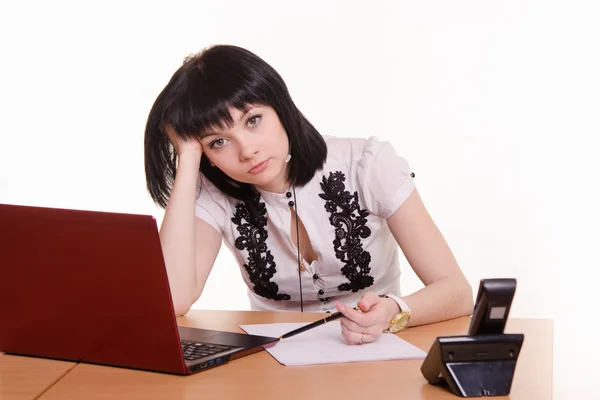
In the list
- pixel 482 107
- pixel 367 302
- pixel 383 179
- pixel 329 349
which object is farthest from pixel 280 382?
pixel 482 107

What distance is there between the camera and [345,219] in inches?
86.4

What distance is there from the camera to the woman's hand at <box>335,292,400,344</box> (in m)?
1.53

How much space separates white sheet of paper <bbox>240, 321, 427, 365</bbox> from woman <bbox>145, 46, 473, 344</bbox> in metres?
0.25

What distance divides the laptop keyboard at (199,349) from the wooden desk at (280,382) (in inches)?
1.7

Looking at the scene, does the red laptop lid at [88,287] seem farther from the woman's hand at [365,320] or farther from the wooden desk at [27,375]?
the woman's hand at [365,320]

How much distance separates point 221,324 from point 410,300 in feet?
1.33

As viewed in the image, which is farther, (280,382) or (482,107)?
(482,107)

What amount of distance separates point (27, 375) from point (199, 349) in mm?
292

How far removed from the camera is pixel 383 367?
1385 millimetres

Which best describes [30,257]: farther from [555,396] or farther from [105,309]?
[555,396]

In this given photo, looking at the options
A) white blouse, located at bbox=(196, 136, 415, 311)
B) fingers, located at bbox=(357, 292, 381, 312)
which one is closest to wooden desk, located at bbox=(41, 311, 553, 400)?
fingers, located at bbox=(357, 292, 381, 312)

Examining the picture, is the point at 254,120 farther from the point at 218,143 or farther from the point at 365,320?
the point at 365,320

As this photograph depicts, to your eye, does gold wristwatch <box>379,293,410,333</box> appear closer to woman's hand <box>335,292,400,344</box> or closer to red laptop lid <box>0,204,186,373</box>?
woman's hand <box>335,292,400,344</box>

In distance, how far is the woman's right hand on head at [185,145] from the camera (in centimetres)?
208
